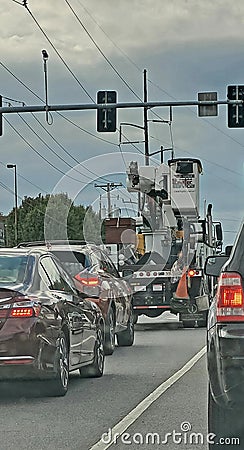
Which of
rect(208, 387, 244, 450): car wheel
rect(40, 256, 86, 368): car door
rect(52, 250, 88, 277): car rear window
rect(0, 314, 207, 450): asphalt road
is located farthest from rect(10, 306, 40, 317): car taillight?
rect(52, 250, 88, 277): car rear window

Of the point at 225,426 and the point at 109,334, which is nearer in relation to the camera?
→ the point at 225,426

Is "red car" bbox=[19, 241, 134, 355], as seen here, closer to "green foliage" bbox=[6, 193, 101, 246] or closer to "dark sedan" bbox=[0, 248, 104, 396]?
"dark sedan" bbox=[0, 248, 104, 396]

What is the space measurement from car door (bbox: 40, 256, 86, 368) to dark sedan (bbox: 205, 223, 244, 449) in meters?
4.42

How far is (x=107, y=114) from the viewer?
25969 millimetres

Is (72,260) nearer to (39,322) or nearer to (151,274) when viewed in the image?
(39,322)

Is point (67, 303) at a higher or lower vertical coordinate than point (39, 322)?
higher

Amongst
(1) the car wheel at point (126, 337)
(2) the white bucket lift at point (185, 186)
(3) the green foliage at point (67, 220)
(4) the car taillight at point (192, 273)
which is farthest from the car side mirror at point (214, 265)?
(3) the green foliage at point (67, 220)

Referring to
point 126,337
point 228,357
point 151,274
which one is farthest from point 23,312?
point 151,274

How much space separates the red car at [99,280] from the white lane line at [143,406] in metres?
1.73

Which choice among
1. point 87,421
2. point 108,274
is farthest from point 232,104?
point 87,421

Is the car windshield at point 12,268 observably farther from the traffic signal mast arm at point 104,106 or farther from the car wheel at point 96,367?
the traffic signal mast arm at point 104,106

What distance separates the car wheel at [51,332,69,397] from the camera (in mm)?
10516

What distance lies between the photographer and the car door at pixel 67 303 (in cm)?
1115

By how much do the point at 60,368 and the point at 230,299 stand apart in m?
4.41
